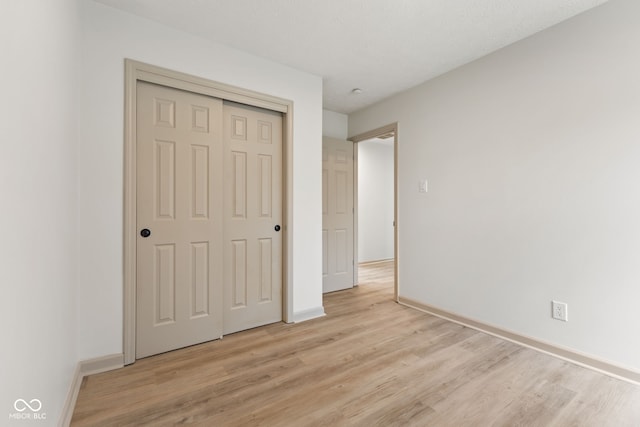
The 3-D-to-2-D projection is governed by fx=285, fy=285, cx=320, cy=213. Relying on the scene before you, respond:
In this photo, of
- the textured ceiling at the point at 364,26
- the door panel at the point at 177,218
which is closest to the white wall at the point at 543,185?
the textured ceiling at the point at 364,26

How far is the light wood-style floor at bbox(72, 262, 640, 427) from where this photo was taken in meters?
1.48

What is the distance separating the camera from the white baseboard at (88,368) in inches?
60.8

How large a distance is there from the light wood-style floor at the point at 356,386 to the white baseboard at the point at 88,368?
5cm

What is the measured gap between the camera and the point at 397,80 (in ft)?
9.95

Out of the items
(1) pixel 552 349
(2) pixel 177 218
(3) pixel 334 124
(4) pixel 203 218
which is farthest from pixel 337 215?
(1) pixel 552 349

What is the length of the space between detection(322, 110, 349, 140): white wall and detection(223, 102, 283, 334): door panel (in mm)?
1338

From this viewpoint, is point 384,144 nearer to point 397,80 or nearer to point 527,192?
point 397,80

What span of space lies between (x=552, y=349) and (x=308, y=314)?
78.0 inches

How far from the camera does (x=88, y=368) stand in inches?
72.2

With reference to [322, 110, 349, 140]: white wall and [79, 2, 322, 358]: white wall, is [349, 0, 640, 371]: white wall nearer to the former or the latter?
[322, 110, 349, 140]: white wall

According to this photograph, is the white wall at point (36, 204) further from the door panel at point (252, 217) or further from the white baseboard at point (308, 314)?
the white baseboard at point (308, 314)

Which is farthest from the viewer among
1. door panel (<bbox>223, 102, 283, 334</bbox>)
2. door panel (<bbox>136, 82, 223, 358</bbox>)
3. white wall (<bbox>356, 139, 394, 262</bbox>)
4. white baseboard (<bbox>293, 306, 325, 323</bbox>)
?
white wall (<bbox>356, 139, 394, 262</bbox>)

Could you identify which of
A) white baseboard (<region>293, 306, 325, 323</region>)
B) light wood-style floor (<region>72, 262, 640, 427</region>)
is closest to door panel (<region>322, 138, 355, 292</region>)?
white baseboard (<region>293, 306, 325, 323</region>)

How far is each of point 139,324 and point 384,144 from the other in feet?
17.8
